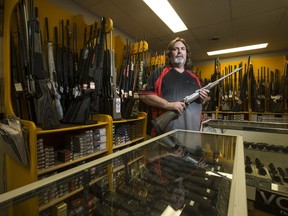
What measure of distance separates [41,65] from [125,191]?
1192mm

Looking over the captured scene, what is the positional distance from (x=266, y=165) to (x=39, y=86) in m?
1.73

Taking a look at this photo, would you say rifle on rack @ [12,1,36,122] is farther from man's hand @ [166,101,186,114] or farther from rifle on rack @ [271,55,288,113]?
rifle on rack @ [271,55,288,113]

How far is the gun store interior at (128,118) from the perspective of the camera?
507 millimetres

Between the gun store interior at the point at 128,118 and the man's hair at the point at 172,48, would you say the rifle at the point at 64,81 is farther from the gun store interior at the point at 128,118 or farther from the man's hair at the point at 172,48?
the man's hair at the point at 172,48

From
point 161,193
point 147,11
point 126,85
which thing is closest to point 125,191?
point 161,193

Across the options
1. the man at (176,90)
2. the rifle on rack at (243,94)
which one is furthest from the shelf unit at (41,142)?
the rifle on rack at (243,94)

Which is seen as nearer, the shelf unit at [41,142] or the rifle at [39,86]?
the shelf unit at [41,142]

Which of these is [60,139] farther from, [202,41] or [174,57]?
[202,41]

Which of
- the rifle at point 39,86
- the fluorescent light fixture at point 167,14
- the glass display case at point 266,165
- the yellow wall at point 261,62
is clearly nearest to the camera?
the glass display case at point 266,165

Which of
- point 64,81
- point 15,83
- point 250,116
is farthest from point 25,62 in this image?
point 250,116

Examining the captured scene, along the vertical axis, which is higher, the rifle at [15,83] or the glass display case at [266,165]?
the rifle at [15,83]

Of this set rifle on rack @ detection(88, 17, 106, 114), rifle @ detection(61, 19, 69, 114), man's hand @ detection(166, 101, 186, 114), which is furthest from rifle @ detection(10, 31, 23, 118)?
man's hand @ detection(166, 101, 186, 114)

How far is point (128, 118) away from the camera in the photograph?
216 cm

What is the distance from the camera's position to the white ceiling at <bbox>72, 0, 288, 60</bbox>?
7.19 ft
